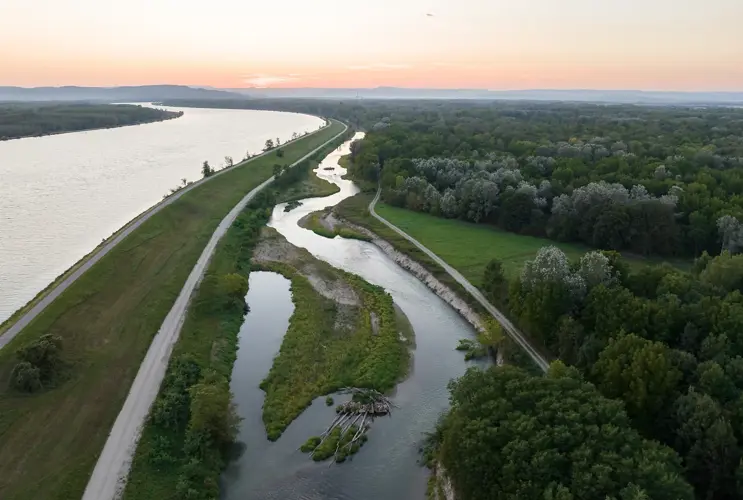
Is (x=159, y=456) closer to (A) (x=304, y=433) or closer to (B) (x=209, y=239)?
(A) (x=304, y=433)

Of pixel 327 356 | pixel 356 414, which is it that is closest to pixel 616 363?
pixel 356 414

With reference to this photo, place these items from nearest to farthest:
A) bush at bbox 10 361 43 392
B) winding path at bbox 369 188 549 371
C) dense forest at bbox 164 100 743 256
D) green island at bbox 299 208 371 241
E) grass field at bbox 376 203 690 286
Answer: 1. bush at bbox 10 361 43 392
2. winding path at bbox 369 188 549 371
3. grass field at bbox 376 203 690 286
4. dense forest at bbox 164 100 743 256
5. green island at bbox 299 208 371 241

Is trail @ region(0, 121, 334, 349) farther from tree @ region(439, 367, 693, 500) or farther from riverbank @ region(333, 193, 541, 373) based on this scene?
tree @ region(439, 367, 693, 500)

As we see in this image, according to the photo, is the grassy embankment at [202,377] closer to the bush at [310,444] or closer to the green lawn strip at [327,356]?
the green lawn strip at [327,356]

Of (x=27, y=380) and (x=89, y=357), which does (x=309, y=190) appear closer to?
(x=89, y=357)

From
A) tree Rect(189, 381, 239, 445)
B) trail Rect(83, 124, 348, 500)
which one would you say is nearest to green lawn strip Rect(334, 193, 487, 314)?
tree Rect(189, 381, 239, 445)

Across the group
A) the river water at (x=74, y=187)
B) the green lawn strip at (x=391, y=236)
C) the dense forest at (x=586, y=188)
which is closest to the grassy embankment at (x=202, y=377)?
the river water at (x=74, y=187)

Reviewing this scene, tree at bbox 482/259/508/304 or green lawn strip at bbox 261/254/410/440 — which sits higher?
tree at bbox 482/259/508/304
